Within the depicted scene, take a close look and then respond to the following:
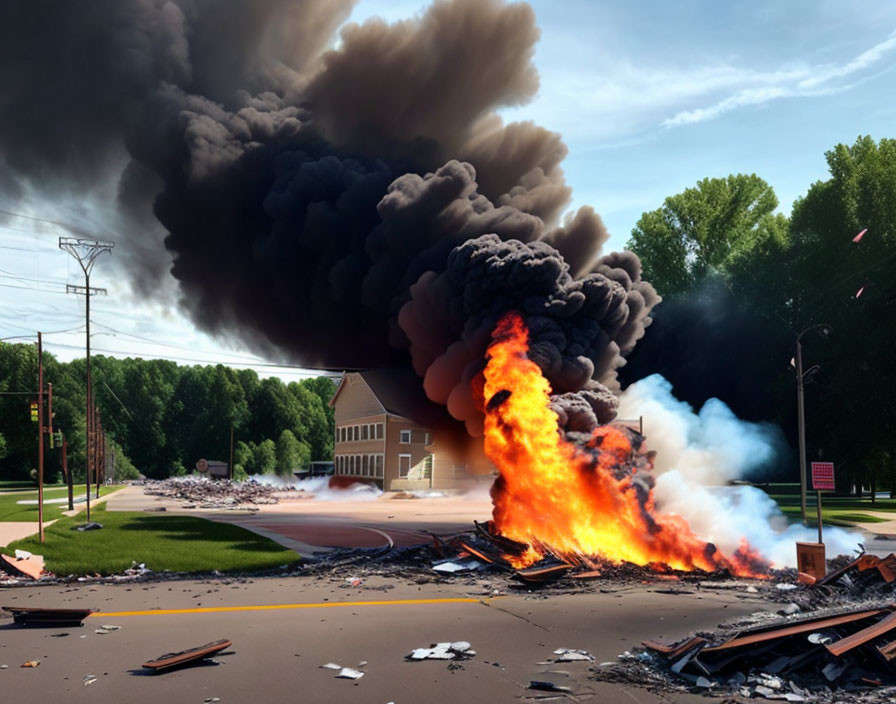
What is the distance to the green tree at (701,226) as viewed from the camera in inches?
2746

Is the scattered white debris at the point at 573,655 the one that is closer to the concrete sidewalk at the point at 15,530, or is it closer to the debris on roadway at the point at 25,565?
the debris on roadway at the point at 25,565

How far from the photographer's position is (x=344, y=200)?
91.4ft

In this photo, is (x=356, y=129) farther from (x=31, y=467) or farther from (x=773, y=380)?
(x=31, y=467)

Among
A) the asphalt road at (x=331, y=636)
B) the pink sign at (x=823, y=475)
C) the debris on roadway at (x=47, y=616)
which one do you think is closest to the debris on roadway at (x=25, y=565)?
the asphalt road at (x=331, y=636)

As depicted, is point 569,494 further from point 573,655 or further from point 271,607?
point 573,655

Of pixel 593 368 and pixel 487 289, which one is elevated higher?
pixel 487 289

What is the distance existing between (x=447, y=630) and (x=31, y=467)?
92388 mm

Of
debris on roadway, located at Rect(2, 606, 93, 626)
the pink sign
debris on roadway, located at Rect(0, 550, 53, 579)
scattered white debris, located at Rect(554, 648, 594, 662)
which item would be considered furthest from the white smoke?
debris on roadway, located at Rect(0, 550, 53, 579)

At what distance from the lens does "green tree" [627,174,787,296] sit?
6975 centimetres

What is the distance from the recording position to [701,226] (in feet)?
231

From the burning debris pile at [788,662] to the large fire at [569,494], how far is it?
857 cm

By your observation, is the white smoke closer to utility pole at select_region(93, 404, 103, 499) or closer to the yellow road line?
the yellow road line

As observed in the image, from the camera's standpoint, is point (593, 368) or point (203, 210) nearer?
point (593, 368)

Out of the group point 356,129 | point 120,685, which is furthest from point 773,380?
point 120,685
